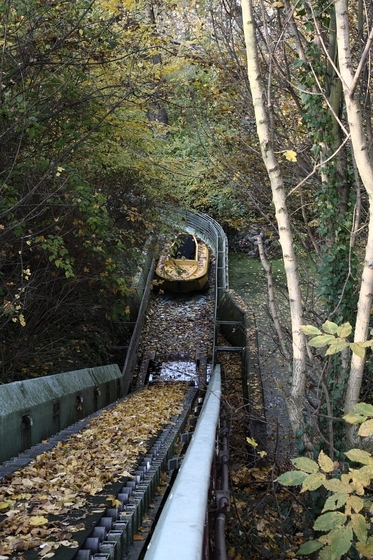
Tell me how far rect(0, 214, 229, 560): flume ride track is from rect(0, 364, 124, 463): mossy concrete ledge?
306 millimetres

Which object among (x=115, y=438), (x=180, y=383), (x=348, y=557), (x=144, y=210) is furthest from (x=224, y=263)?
(x=348, y=557)

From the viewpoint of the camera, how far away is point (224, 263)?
24.0 metres

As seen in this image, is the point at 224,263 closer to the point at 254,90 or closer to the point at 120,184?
the point at 120,184

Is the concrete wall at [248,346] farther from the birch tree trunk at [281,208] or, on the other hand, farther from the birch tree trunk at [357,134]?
the birch tree trunk at [357,134]

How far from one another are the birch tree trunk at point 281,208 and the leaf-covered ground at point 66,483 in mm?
1735

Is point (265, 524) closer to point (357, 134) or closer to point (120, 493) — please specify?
point (120, 493)

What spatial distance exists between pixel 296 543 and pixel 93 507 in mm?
3303

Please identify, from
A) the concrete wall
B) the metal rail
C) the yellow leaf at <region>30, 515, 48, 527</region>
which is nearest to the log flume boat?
the concrete wall

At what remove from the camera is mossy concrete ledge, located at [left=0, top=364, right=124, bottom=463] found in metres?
6.03

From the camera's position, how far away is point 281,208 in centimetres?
534

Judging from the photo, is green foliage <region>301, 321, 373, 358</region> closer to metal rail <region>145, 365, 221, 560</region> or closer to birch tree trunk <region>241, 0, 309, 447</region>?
metal rail <region>145, 365, 221, 560</region>

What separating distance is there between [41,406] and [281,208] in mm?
3838

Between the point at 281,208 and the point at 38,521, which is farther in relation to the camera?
the point at 281,208

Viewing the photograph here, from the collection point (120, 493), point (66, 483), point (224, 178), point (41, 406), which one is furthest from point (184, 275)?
point (120, 493)
